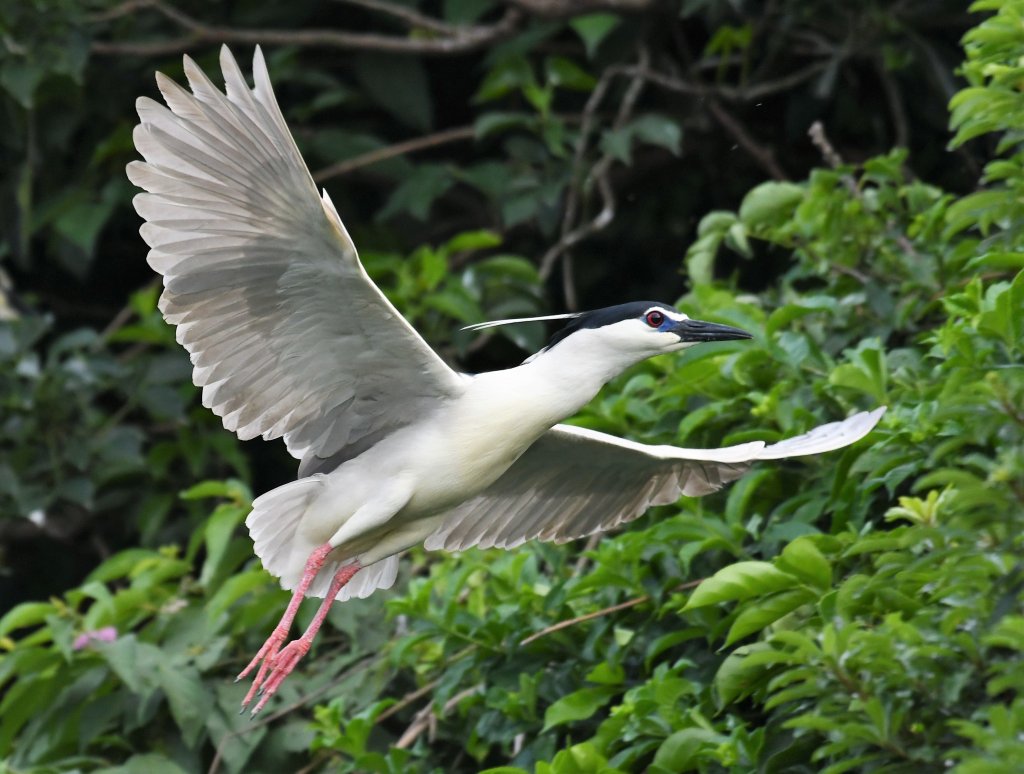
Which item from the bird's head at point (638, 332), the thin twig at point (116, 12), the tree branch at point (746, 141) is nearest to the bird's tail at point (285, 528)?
the bird's head at point (638, 332)

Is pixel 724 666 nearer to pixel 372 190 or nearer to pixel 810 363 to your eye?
pixel 810 363

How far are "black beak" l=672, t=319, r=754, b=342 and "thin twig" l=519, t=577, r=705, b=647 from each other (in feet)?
1.85

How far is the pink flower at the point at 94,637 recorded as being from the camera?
14.5 feet

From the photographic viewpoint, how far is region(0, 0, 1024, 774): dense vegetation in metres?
3.00

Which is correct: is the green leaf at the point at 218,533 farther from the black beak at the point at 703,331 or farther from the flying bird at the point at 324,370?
the black beak at the point at 703,331

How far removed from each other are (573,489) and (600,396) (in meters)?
0.46

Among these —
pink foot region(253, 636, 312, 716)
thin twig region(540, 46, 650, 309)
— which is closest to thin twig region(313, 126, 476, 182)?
thin twig region(540, 46, 650, 309)

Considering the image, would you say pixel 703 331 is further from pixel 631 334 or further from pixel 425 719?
pixel 425 719

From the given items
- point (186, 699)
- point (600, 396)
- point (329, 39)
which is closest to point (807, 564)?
point (600, 396)

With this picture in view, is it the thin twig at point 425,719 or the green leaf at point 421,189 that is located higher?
the green leaf at point 421,189

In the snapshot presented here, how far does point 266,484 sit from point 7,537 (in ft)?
3.04

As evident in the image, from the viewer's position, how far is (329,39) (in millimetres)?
5684

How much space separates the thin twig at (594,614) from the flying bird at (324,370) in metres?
0.30

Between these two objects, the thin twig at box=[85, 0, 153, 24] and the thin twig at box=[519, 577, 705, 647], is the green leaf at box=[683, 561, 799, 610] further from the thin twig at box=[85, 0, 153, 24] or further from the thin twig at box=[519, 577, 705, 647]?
the thin twig at box=[85, 0, 153, 24]
